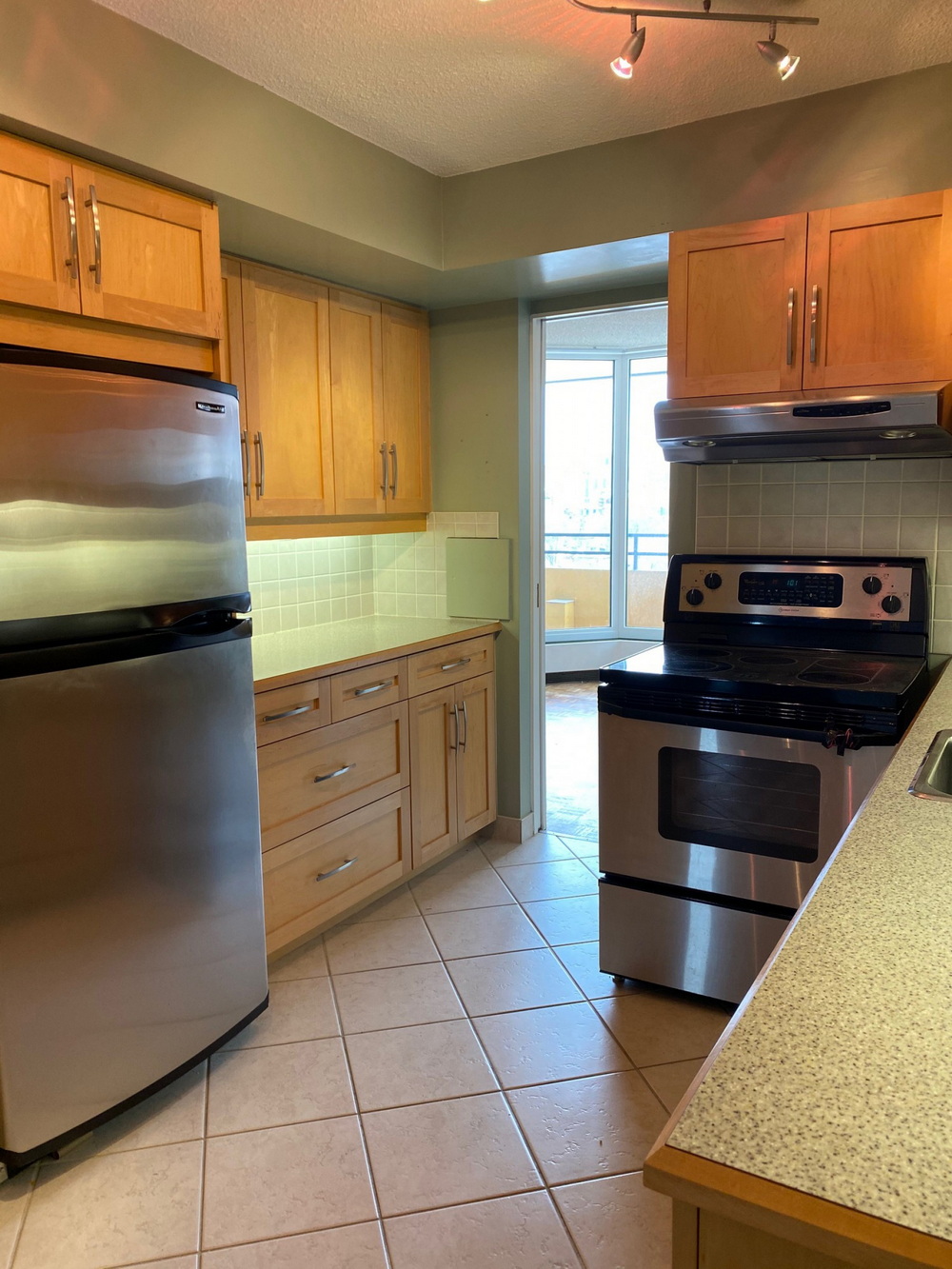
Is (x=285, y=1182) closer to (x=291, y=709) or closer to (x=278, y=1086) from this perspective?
(x=278, y=1086)

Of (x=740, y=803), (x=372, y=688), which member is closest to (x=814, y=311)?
(x=740, y=803)

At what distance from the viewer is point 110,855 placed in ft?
6.00

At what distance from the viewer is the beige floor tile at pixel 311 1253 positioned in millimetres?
1610

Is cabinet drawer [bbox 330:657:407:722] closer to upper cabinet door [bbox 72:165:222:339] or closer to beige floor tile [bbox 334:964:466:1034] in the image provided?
beige floor tile [bbox 334:964:466:1034]

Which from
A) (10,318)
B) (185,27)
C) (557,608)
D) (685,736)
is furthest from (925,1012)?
(557,608)

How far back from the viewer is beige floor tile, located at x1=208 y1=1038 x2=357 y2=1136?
2.00 meters

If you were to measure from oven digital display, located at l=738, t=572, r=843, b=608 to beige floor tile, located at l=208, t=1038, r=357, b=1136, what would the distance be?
1741 millimetres

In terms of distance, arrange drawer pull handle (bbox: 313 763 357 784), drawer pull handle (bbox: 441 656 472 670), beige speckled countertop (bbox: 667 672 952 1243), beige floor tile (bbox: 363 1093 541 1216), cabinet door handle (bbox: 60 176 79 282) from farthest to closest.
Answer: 1. drawer pull handle (bbox: 441 656 472 670)
2. drawer pull handle (bbox: 313 763 357 784)
3. cabinet door handle (bbox: 60 176 79 282)
4. beige floor tile (bbox: 363 1093 541 1216)
5. beige speckled countertop (bbox: 667 672 952 1243)

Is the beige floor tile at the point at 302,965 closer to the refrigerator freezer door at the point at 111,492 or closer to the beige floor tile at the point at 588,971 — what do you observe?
the beige floor tile at the point at 588,971

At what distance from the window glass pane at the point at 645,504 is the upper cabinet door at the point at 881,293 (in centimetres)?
412

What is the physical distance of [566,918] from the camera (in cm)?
A: 295

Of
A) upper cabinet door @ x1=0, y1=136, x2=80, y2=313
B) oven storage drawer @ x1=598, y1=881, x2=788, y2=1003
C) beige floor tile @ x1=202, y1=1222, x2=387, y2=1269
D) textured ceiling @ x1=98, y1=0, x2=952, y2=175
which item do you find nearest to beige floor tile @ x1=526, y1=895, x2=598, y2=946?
oven storage drawer @ x1=598, y1=881, x2=788, y2=1003

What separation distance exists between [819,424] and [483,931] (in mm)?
1824

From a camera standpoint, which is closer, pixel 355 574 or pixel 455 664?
pixel 455 664
